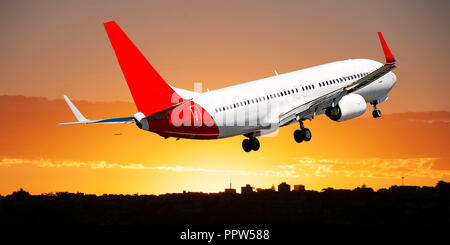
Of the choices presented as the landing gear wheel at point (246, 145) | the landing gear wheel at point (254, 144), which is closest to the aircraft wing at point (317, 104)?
the landing gear wheel at point (254, 144)

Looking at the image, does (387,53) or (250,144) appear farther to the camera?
(250,144)

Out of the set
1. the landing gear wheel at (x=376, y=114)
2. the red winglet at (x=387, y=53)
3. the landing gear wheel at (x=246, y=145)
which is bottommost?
the landing gear wheel at (x=246, y=145)

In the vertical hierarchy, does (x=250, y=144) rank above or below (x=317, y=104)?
below

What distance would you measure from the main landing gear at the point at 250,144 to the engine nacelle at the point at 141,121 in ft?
45.9

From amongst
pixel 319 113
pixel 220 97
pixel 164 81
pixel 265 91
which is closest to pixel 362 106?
pixel 319 113

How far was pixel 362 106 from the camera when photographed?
60.6 m

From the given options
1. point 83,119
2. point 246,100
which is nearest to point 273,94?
point 246,100

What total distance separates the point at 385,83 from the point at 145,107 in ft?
102

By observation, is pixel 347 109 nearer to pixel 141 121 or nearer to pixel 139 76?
pixel 141 121

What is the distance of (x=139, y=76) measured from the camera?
4738 cm

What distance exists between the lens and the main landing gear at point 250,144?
60344mm

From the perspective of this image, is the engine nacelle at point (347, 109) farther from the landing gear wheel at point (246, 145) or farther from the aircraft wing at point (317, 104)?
the landing gear wheel at point (246, 145)

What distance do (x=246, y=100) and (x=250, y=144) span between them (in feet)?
21.3

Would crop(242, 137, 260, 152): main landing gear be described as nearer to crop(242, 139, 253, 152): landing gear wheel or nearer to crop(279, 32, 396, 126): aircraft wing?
crop(242, 139, 253, 152): landing gear wheel
